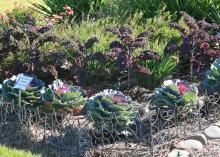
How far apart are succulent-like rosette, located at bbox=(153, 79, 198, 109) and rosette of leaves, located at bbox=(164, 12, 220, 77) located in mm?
1003

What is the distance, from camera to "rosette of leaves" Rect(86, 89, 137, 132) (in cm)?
548

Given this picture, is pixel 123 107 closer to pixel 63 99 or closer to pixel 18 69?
pixel 63 99

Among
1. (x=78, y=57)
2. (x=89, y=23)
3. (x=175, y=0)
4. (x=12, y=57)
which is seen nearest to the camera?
(x=78, y=57)

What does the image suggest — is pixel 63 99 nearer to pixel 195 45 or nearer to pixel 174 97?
pixel 174 97

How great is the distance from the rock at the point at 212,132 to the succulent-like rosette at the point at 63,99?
50.3 inches

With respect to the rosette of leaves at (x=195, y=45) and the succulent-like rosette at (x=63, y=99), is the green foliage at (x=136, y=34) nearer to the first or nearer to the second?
the rosette of leaves at (x=195, y=45)

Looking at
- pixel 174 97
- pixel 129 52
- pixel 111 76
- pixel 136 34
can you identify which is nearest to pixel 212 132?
pixel 174 97

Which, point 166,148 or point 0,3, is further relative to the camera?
point 0,3

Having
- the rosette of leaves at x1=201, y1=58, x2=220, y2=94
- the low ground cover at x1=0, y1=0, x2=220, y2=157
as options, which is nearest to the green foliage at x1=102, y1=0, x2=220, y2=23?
the low ground cover at x1=0, y1=0, x2=220, y2=157

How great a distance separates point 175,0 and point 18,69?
3.40 metres

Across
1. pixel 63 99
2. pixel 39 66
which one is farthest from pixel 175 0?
pixel 63 99

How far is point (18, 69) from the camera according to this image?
23.0 feet

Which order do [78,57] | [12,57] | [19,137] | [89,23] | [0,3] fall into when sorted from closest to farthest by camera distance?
[19,137] < [78,57] < [12,57] < [89,23] < [0,3]

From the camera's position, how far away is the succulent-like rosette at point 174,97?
579cm
